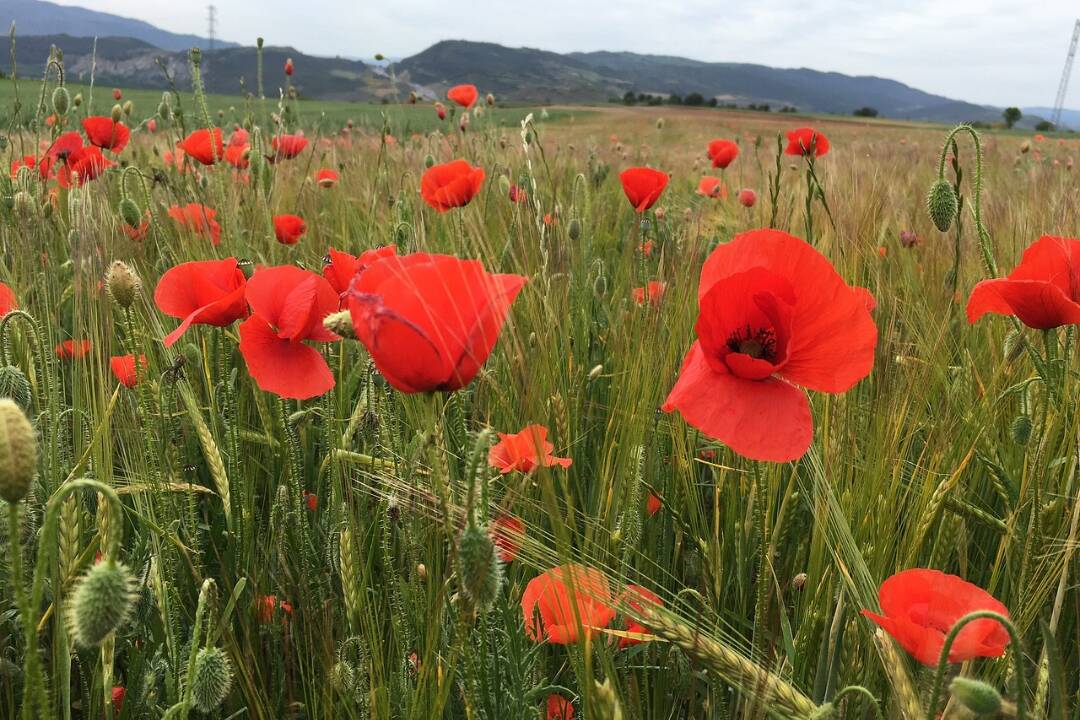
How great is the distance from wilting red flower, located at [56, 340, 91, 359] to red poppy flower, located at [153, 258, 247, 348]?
0.12 m

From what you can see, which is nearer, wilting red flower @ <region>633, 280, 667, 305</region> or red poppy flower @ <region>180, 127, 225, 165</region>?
wilting red flower @ <region>633, 280, 667, 305</region>

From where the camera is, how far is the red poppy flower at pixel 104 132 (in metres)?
2.49

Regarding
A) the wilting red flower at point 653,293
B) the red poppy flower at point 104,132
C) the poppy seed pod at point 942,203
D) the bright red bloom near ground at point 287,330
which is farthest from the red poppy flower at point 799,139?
the red poppy flower at point 104,132

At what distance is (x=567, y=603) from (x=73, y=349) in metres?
0.98

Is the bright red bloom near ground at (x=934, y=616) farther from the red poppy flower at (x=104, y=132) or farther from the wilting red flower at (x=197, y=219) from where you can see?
the red poppy flower at (x=104, y=132)

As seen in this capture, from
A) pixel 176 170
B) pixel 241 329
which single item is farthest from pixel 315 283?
pixel 176 170

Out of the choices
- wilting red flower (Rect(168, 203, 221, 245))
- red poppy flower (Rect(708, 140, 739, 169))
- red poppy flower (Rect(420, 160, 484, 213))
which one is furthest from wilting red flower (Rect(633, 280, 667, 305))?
red poppy flower (Rect(708, 140, 739, 169))

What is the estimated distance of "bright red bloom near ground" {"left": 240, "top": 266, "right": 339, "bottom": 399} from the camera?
104cm

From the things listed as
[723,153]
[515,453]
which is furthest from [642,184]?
[515,453]

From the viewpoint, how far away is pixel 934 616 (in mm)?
812

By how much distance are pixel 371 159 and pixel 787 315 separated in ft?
13.4

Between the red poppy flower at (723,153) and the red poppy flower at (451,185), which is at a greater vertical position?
the red poppy flower at (723,153)

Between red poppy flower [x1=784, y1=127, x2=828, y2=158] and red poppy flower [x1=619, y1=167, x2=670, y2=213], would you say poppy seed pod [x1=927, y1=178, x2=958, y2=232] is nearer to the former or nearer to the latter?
red poppy flower [x1=619, y1=167, x2=670, y2=213]

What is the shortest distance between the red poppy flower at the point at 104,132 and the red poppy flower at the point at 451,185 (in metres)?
1.25
